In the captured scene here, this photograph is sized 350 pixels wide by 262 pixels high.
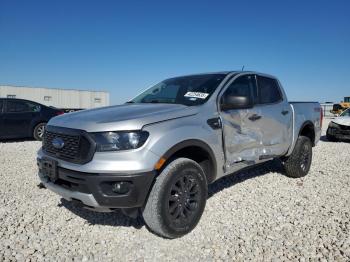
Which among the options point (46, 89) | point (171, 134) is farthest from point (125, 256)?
point (46, 89)

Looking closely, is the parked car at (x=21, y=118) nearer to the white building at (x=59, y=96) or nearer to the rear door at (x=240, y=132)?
the rear door at (x=240, y=132)

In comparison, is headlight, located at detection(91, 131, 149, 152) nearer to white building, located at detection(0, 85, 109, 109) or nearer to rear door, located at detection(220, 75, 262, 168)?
rear door, located at detection(220, 75, 262, 168)

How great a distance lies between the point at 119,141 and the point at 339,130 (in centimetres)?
971

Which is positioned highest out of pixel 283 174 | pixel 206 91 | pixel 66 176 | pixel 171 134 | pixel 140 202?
pixel 206 91

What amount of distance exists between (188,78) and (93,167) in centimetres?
227

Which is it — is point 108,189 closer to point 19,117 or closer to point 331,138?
point 19,117

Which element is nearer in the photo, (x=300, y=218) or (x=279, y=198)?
(x=300, y=218)

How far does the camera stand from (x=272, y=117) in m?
4.34

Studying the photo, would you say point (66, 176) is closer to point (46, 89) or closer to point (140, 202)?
point (140, 202)

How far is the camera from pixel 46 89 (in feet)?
97.8

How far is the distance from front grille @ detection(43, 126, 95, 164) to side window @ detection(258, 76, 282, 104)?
2.74m

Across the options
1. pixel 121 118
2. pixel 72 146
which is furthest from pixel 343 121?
pixel 72 146

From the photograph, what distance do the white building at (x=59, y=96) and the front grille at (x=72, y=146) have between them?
28147 mm

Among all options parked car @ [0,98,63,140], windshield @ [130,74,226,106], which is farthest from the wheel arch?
parked car @ [0,98,63,140]
